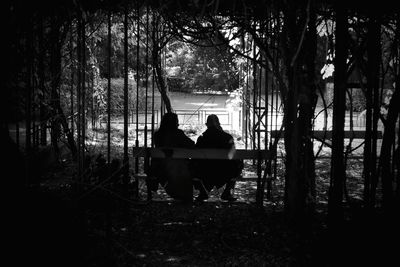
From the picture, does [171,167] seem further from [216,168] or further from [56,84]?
[56,84]

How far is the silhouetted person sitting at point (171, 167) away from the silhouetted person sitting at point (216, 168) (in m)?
0.20

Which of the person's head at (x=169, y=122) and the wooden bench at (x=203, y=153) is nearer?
the wooden bench at (x=203, y=153)

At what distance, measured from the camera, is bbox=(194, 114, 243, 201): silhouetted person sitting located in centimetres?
593

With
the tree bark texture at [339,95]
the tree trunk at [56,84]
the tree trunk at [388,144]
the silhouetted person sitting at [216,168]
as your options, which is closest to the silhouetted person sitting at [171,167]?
the silhouetted person sitting at [216,168]

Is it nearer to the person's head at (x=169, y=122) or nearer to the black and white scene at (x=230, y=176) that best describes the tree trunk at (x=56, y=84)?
the black and white scene at (x=230, y=176)

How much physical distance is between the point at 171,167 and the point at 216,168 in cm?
59

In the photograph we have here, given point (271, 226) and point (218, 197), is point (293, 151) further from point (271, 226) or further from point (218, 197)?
point (218, 197)

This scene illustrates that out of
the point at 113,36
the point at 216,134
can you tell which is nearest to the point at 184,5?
the point at 216,134

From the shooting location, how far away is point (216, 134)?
610 centimetres

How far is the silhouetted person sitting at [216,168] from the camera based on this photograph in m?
5.93

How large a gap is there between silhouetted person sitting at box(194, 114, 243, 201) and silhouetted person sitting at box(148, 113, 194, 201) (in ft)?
0.64

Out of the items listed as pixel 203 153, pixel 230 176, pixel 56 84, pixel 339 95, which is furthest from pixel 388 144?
pixel 56 84

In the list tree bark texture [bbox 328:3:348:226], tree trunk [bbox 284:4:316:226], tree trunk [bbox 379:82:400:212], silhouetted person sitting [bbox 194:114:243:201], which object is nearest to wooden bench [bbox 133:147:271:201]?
silhouetted person sitting [bbox 194:114:243:201]

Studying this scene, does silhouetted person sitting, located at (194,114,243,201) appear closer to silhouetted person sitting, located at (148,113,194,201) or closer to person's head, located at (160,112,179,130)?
silhouetted person sitting, located at (148,113,194,201)
